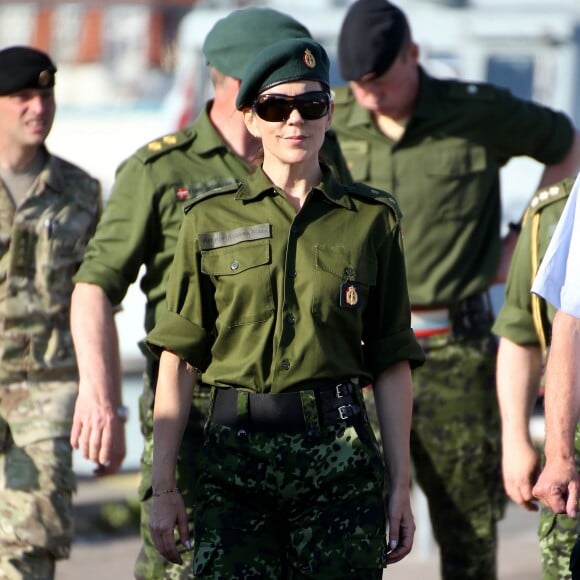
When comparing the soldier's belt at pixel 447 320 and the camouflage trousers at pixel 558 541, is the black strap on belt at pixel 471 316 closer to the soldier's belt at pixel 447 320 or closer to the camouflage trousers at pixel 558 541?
the soldier's belt at pixel 447 320

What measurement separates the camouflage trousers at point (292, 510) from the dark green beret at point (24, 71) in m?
2.30

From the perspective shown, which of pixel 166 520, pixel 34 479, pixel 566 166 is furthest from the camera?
pixel 566 166


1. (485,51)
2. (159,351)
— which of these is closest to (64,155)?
(485,51)

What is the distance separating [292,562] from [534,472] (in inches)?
43.9

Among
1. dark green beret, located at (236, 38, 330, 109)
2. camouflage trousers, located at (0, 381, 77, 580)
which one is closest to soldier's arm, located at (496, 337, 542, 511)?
dark green beret, located at (236, 38, 330, 109)

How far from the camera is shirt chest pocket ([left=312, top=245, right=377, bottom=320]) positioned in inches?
161

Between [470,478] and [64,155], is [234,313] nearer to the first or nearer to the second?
[470,478]

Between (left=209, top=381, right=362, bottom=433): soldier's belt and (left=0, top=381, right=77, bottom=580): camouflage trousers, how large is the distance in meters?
1.79

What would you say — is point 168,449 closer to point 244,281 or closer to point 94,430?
point 244,281

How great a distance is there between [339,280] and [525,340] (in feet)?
3.36

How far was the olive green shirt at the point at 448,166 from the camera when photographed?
5.96 m

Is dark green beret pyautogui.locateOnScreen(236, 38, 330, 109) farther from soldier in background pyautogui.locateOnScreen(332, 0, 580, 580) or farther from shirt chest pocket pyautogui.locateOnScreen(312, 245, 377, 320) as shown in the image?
soldier in background pyautogui.locateOnScreen(332, 0, 580, 580)

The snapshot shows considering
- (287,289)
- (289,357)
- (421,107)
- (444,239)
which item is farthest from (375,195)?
(421,107)

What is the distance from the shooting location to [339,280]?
409 cm
